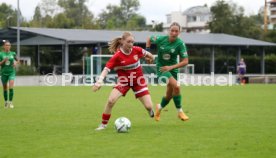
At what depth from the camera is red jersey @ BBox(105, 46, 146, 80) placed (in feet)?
37.8

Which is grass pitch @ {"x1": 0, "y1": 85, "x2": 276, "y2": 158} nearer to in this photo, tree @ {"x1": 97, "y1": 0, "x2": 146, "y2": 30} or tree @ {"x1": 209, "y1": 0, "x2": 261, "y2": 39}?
tree @ {"x1": 209, "y1": 0, "x2": 261, "y2": 39}

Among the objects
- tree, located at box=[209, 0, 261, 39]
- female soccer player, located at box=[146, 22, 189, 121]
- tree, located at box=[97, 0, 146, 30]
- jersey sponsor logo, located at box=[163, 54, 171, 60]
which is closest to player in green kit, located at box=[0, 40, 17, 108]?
female soccer player, located at box=[146, 22, 189, 121]

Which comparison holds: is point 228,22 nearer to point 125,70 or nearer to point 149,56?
point 149,56

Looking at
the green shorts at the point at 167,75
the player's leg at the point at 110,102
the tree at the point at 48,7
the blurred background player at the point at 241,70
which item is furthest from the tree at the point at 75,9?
the player's leg at the point at 110,102

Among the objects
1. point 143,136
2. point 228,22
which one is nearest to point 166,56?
point 143,136

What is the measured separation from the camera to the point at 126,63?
1164 centimetres

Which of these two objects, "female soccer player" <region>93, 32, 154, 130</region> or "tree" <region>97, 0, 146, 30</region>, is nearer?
"female soccer player" <region>93, 32, 154, 130</region>

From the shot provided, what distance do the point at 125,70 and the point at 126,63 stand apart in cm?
19

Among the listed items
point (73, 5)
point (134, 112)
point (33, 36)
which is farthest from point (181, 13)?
point (134, 112)

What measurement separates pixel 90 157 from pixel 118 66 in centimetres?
372

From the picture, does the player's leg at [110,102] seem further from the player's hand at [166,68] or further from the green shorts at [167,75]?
the green shorts at [167,75]

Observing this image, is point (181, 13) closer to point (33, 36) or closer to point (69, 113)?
point (33, 36)

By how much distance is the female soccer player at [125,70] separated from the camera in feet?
37.6

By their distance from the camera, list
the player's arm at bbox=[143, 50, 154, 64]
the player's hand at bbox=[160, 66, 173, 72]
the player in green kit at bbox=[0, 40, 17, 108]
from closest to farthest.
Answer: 1. the player's arm at bbox=[143, 50, 154, 64]
2. the player's hand at bbox=[160, 66, 173, 72]
3. the player in green kit at bbox=[0, 40, 17, 108]
